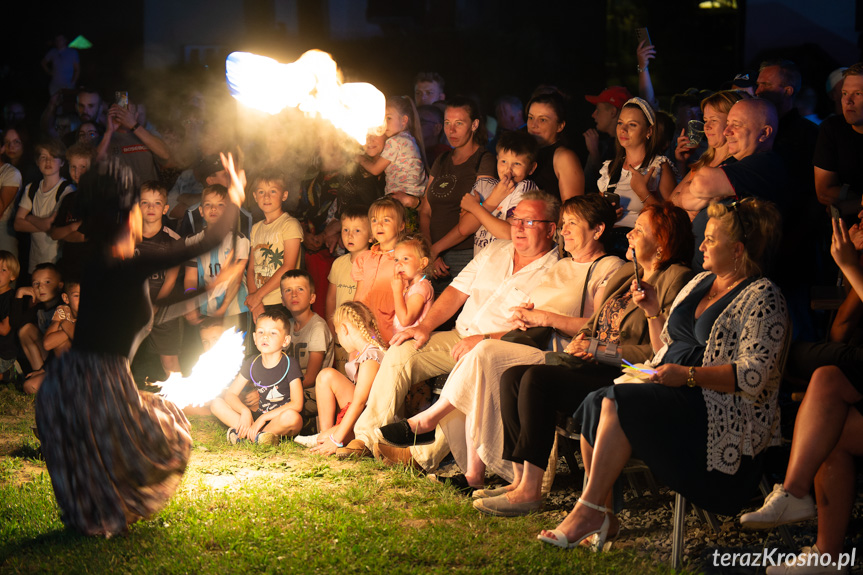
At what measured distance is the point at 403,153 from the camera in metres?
7.79

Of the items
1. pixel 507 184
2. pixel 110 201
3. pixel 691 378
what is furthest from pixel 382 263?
pixel 691 378

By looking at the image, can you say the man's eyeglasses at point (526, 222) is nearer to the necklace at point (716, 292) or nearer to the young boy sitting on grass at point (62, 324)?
the necklace at point (716, 292)

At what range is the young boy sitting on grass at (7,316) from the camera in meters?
9.25

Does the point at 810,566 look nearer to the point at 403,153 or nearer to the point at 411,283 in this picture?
the point at 411,283

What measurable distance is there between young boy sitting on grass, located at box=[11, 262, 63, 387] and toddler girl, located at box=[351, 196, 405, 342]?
372 cm

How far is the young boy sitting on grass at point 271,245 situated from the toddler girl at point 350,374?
1.09m

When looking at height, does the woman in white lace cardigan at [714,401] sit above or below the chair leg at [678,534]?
above

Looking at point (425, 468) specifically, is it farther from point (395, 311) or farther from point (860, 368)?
point (860, 368)

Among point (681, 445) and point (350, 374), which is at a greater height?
→ point (681, 445)

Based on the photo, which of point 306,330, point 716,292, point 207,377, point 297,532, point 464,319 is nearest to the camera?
point 716,292

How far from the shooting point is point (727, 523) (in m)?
4.92

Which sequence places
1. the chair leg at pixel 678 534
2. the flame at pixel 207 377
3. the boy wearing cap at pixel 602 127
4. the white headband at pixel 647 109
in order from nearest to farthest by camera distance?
the chair leg at pixel 678 534 → the flame at pixel 207 377 → the white headband at pixel 647 109 → the boy wearing cap at pixel 602 127

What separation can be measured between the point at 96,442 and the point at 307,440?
2360mm

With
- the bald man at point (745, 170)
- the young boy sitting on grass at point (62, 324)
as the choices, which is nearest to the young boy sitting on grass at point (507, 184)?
the bald man at point (745, 170)
